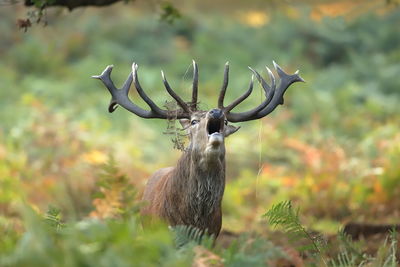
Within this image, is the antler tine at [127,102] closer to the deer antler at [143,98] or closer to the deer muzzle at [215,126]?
the deer antler at [143,98]

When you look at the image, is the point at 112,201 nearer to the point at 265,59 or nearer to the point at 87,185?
the point at 87,185

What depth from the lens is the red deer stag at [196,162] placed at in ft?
23.0

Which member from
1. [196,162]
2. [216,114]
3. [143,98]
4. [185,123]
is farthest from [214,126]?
[143,98]

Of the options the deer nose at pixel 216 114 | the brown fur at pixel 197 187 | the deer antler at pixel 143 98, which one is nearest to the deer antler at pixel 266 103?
the brown fur at pixel 197 187

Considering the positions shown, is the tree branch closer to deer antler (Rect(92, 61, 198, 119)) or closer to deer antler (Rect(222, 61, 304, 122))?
deer antler (Rect(92, 61, 198, 119))

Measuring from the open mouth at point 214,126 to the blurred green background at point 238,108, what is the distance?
0.75 meters

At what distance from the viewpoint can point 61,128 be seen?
585 inches

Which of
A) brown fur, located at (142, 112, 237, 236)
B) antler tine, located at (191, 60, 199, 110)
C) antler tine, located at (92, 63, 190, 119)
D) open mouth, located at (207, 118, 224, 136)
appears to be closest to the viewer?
open mouth, located at (207, 118, 224, 136)

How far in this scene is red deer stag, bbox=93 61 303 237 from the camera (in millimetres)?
7004

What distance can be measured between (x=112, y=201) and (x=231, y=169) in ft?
27.4

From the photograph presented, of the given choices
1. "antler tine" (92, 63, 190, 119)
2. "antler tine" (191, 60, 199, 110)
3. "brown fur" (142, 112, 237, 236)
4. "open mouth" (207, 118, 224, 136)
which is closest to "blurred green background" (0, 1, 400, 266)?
"antler tine" (191, 60, 199, 110)

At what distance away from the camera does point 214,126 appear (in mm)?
7004

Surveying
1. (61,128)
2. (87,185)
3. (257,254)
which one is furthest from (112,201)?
(61,128)

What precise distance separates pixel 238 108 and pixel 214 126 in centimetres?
1060
